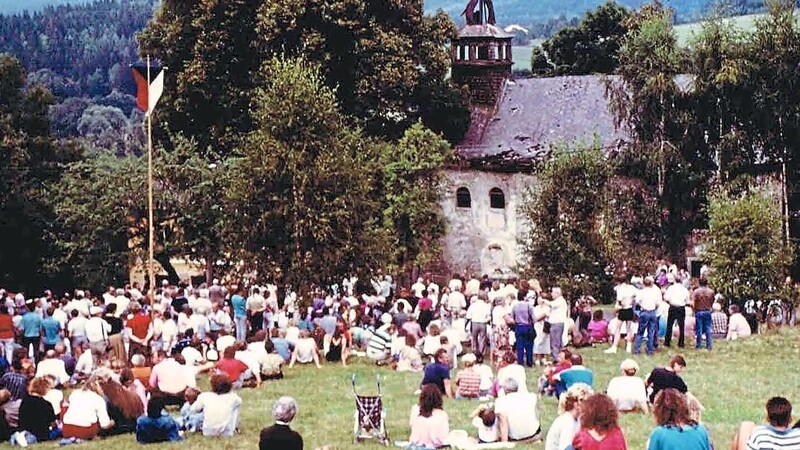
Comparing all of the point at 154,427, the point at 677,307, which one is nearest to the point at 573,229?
Answer: the point at 677,307

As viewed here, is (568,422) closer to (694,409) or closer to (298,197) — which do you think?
(694,409)

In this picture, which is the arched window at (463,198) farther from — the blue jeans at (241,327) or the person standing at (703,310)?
the person standing at (703,310)

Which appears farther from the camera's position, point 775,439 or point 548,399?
point 548,399

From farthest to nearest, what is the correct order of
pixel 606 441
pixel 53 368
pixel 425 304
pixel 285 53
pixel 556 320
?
pixel 285 53 → pixel 425 304 → pixel 556 320 → pixel 53 368 → pixel 606 441

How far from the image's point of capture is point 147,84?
106 feet

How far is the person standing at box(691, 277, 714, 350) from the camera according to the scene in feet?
101

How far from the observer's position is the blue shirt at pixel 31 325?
101 ft

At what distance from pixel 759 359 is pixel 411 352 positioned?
7.09 metres

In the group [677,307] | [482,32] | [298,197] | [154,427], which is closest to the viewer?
[154,427]

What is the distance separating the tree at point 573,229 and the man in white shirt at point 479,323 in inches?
263

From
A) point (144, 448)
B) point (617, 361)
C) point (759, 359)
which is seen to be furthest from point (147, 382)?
point (759, 359)

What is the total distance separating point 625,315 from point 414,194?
22706mm

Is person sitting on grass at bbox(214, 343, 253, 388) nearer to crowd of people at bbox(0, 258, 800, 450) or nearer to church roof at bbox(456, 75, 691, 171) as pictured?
crowd of people at bbox(0, 258, 800, 450)

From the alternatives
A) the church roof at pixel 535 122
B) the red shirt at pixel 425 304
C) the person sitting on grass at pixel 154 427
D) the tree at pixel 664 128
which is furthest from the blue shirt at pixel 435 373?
the church roof at pixel 535 122
